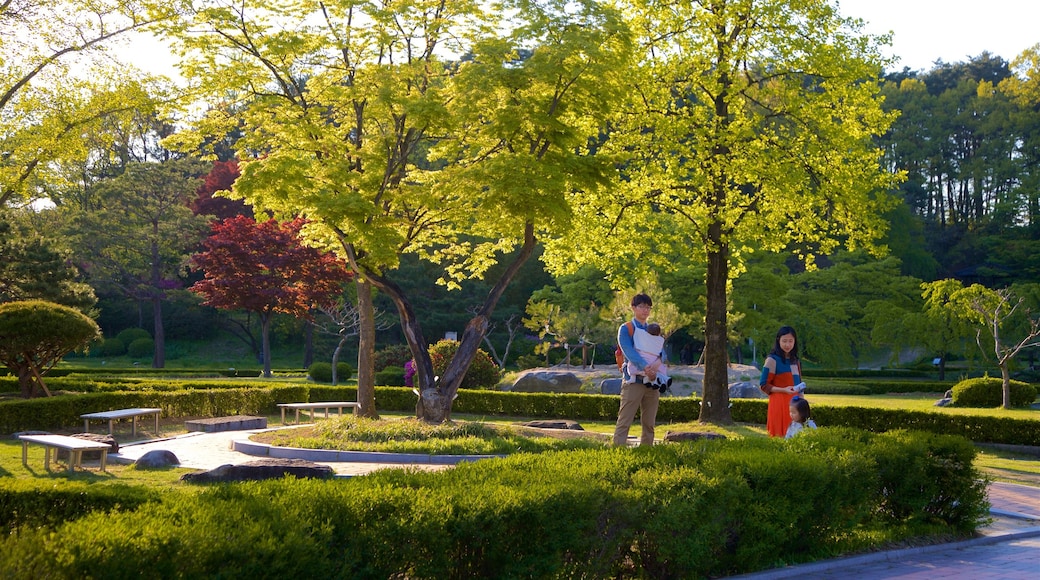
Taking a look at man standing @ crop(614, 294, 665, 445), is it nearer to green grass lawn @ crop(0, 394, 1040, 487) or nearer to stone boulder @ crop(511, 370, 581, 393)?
green grass lawn @ crop(0, 394, 1040, 487)

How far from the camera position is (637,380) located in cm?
912

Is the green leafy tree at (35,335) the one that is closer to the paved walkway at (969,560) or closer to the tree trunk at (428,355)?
the tree trunk at (428,355)

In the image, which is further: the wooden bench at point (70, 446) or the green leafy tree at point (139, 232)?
the green leafy tree at point (139, 232)

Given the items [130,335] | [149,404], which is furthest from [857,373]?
[130,335]

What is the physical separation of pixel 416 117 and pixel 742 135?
6677mm

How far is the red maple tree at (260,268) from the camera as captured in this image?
3161 cm

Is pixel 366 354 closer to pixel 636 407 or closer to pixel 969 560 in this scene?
pixel 636 407

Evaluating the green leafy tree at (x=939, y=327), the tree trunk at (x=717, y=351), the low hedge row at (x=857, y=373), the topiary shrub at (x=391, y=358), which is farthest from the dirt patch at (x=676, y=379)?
the low hedge row at (x=857, y=373)

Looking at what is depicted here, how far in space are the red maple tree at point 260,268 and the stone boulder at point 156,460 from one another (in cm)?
1956

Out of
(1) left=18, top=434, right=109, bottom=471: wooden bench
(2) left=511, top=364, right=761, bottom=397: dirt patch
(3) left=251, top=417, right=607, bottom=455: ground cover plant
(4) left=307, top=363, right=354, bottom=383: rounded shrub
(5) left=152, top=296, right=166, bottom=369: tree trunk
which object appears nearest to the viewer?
(1) left=18, top=434, right=109, bottom=471: wooden bench

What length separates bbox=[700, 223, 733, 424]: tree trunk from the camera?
62.0ft

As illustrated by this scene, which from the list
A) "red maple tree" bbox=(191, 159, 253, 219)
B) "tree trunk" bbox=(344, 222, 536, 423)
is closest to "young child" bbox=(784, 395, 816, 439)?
"tree trunk" bbox=(344, 222, 536, 423)

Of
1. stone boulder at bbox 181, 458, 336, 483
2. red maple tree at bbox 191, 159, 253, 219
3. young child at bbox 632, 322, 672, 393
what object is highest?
red maple tree at bbox 191, 159, 253, 219

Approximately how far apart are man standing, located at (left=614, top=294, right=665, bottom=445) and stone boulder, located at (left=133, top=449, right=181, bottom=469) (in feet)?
21.1
